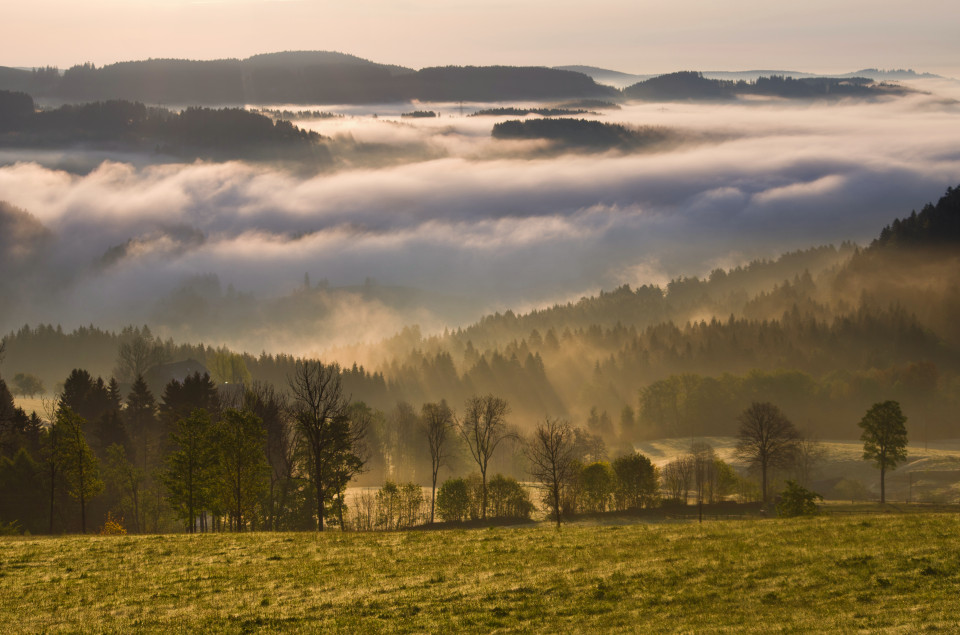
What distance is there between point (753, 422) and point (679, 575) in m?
102

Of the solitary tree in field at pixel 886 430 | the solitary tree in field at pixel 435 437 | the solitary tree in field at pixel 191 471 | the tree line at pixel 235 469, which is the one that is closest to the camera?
the solitary tree in field at pixel 191 471

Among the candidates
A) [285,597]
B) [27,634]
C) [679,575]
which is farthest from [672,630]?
[27,634]

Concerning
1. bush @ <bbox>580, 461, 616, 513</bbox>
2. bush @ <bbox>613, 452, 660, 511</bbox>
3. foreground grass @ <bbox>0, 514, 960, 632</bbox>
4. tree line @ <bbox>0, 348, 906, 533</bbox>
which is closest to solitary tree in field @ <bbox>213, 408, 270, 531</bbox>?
tree line @ <bbox>0, 348, 906, 533</bbox>

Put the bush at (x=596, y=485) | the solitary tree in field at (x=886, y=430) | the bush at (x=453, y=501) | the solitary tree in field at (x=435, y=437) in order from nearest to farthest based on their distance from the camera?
the solitary tree in field at (x=435, y=437) → the bush at (x=453, y=501) → the bush at (x=596, y=485) → the solitary tree in field at (x=886, y=430)

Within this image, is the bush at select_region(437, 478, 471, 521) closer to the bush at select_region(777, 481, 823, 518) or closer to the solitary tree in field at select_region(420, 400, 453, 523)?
the solitary tree in field at select_region(420, 400, 453, 523)

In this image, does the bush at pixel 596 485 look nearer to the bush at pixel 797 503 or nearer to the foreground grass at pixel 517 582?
the bush at pixel 797 503

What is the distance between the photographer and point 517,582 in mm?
39625

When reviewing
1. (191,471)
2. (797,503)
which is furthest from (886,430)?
(191,471)

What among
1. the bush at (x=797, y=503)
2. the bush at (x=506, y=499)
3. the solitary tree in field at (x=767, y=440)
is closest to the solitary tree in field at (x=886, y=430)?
the solitary tree in field at (x=767, y=440)

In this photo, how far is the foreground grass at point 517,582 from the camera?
3425 cm

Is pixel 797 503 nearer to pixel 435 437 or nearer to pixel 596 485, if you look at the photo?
pixel 596 485

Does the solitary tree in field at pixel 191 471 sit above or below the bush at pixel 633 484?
above

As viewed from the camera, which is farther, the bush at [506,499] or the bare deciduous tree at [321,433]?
the bush at [506,499]

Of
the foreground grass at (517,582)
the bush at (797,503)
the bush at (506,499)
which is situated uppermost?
the foreground grass at (517,582)
